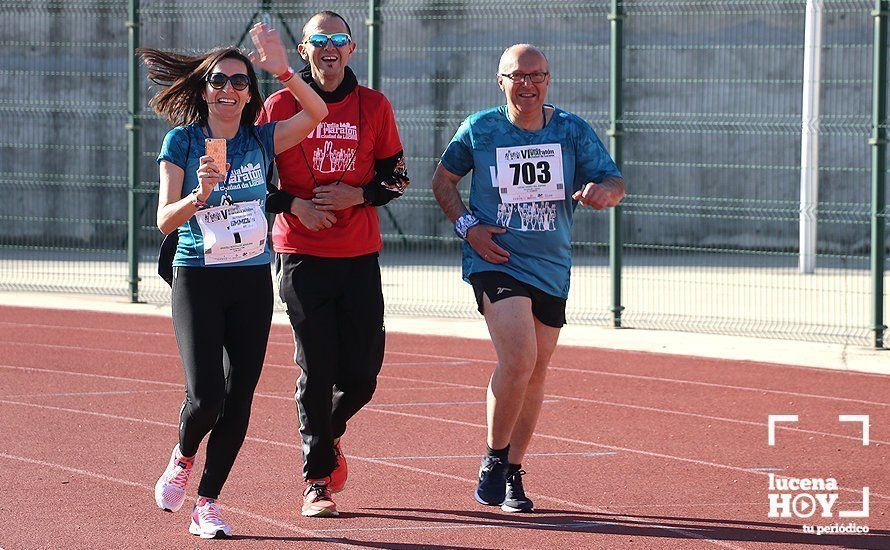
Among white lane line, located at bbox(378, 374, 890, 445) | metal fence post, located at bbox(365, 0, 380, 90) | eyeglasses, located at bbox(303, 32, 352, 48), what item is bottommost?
white lane line, located at bbox(378, 374, 890, 445)

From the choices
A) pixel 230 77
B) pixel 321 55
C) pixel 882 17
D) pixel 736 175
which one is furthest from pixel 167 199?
pixel 736 175

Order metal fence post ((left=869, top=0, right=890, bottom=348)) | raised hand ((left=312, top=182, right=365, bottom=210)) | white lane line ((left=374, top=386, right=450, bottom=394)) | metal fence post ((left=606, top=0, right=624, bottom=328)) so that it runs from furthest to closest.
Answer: metal fence post ((left=606, top=0, right=624, bottom=328)), metal fence post ((left=869, top=0, right=890, bottom=348)), white lane line ((left=374, top=386, right=450, bottom=394)), raised hand ((left=312, top=182, right=365, bottom=210))

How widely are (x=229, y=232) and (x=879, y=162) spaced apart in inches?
301

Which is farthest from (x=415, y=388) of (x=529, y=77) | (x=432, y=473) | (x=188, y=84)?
(x=188, y=84)

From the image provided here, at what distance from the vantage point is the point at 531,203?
645cm

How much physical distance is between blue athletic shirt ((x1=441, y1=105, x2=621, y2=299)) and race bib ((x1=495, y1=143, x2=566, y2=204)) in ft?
0.11

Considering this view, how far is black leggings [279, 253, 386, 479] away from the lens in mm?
6305

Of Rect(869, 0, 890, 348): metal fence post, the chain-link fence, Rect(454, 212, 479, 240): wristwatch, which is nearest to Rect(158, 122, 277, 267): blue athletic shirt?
Rect(454, 212, 479, 240): wristwatch


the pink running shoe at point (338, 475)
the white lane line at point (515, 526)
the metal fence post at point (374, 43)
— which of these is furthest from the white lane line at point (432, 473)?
→ the metal fence post at point (374, 43)

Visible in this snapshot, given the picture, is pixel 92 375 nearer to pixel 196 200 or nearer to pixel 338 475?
pixel 338 475

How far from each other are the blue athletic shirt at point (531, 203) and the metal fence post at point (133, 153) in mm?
8880

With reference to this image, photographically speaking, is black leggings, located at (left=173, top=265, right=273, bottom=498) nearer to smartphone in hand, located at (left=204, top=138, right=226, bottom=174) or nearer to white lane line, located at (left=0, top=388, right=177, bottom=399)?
smartphone in hand, located at (left=204, top=138, right=226, bottom=174)

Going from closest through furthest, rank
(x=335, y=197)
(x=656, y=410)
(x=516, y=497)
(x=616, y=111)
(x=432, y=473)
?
(x=335, y=197)
(x=516, y=497)
(x=432, y=473)
(x=656, y=410)
(x=616, y=111)

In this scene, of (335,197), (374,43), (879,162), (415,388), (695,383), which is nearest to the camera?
(335,197)
